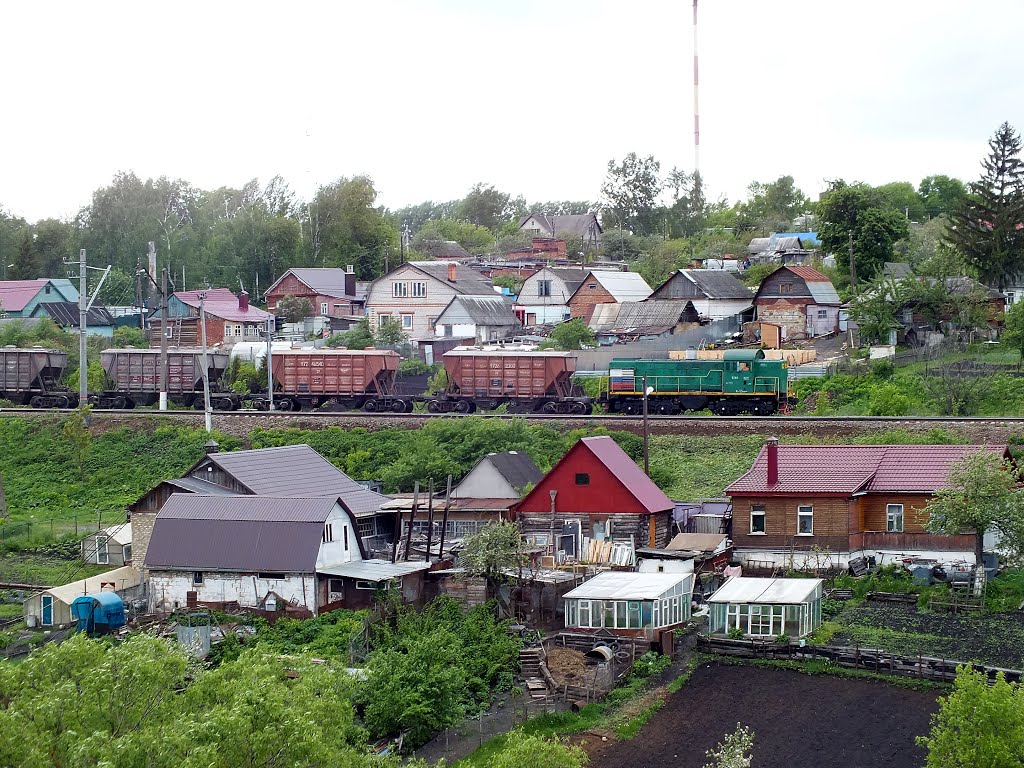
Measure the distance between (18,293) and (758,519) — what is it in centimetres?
6001

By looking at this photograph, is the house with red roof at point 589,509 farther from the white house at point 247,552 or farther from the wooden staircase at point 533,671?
the wooden staircase at point 533,671

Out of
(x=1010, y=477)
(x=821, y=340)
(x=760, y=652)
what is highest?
(x=821, y=340)

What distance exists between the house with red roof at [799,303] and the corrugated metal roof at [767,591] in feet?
117

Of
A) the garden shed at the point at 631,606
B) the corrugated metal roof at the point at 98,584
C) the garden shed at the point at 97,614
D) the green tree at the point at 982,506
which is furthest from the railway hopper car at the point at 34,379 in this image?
the green tree at the point at 982,506

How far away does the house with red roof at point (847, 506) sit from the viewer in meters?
35.6

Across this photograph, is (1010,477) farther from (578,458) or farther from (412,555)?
(412,555)

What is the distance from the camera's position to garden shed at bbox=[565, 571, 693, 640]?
29609mm

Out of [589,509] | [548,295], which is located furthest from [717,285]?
[589,509]

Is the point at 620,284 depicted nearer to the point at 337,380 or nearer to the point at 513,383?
the point at 513,383

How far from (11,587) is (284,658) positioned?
48.7 ft

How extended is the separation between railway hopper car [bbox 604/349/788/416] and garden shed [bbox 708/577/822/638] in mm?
20455

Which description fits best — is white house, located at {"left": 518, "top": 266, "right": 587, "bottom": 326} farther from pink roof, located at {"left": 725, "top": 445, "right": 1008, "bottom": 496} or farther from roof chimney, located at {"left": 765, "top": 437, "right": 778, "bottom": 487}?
roof chimney, located at {"left": 765, "top": 437, "right": 778, "bottom": 487}

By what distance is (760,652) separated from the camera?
93.9ft

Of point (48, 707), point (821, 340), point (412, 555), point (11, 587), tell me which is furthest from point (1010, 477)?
point (821, 340)
